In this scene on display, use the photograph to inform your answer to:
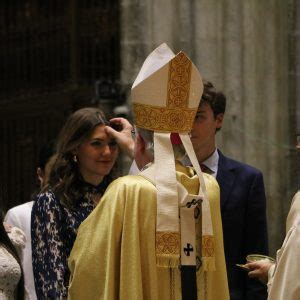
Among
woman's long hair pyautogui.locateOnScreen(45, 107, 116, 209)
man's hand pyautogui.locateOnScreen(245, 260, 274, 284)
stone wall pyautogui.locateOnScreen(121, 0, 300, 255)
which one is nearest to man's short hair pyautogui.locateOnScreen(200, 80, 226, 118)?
woman's long hair pyautogui.locateOnScreen(45, 107, 116, 209)

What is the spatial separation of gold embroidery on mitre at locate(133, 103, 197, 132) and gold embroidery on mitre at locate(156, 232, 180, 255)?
0.47 metres

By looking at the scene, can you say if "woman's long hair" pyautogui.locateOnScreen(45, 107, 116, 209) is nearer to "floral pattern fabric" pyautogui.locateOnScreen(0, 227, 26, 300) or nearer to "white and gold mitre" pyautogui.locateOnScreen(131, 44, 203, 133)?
"floral pattern fabric" pyautogui.locateOnScreen(0, 227, 26, 300)

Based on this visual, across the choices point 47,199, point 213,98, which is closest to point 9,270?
point 47,199

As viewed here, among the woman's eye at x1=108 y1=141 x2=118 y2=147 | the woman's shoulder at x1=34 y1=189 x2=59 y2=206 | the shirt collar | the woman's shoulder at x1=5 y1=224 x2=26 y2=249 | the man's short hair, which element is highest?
the man's short hair

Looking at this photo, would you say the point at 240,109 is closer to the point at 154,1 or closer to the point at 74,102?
the point at 154,1

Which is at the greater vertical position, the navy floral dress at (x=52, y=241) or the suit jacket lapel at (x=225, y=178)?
the suit jacket lapel at (x=225, y=178)

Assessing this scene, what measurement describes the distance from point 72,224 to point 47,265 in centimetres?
24

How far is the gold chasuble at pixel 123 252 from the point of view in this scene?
17.4ft

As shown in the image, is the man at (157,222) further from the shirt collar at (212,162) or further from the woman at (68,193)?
the shirt collar at (212,162)

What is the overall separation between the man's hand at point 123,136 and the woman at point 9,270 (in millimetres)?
700

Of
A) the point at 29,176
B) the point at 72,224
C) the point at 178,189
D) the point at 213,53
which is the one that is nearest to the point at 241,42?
the point at 213,53

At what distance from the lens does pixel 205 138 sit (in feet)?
21.4

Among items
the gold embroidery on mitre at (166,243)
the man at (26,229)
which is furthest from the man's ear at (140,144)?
the man at (26,229)

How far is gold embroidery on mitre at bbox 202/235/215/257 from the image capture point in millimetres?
5492
